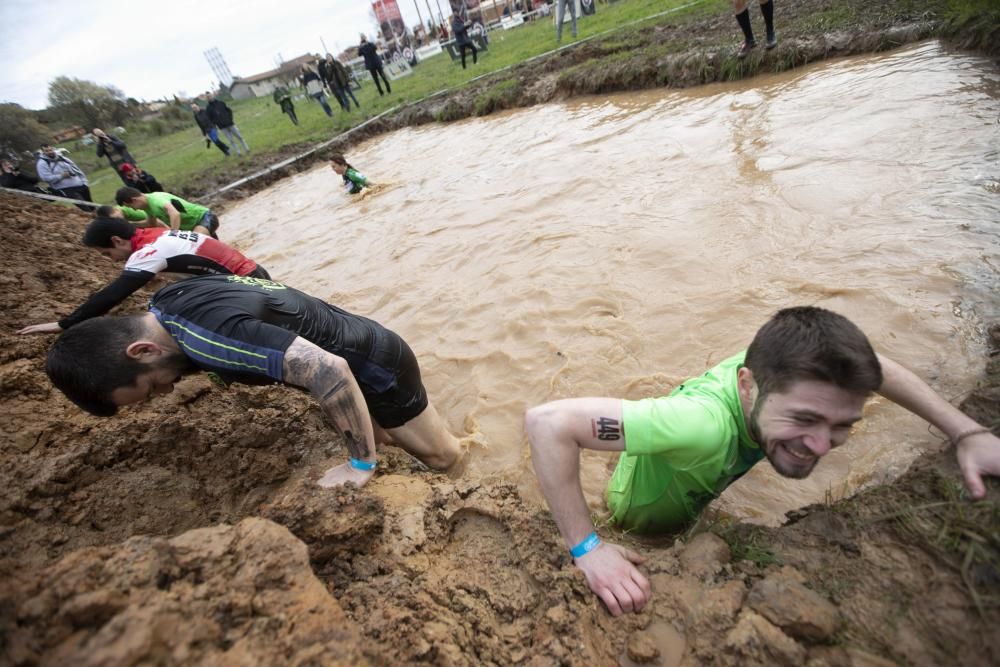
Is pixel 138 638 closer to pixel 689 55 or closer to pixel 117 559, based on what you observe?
pixel 117 559

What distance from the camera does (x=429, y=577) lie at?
5.48 feet

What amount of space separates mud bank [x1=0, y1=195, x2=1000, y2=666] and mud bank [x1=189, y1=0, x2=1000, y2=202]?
7.11 meters

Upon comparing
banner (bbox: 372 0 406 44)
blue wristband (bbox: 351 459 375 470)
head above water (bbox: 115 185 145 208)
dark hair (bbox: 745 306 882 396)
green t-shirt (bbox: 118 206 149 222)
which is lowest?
blue wristband (bbox: 351 459 375 470)

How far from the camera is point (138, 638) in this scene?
98cm

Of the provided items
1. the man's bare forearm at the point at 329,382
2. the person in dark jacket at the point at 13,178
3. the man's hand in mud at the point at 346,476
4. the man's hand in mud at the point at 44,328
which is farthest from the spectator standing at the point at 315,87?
the man's hand in mud at the point at 346,476

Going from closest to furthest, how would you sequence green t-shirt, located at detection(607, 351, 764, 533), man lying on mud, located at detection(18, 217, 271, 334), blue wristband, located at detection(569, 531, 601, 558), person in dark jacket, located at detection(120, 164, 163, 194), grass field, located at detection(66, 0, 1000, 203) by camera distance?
green t-shirt, located at detection(607, 351, 764, 533) → blue wristband, located at detection(569, 531, 601, 558) → man lying on mud, located at detection(18, 217, 271, 334) → grass field, located at detection(66, 0, 1000, 203) → person in dark jacket, located at detection(120, 164, 163, 194)

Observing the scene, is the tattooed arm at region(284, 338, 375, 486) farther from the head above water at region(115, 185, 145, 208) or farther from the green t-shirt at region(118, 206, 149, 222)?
the head above water at region(115, 185, 145, 208)

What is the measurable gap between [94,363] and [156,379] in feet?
0.79

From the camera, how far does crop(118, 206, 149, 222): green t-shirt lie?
5246mm

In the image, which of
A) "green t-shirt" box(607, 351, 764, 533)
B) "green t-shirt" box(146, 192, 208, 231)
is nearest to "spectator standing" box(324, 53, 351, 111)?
"green t-shirt" box(146, 192, 208, 231)

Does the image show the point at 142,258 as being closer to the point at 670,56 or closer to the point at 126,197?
the point at 126,197

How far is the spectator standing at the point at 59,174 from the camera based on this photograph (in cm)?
856

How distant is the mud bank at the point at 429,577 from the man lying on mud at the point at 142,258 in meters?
1.38

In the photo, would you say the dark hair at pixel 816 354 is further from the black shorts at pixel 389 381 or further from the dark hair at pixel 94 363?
the dark hair at pixel 94 363
